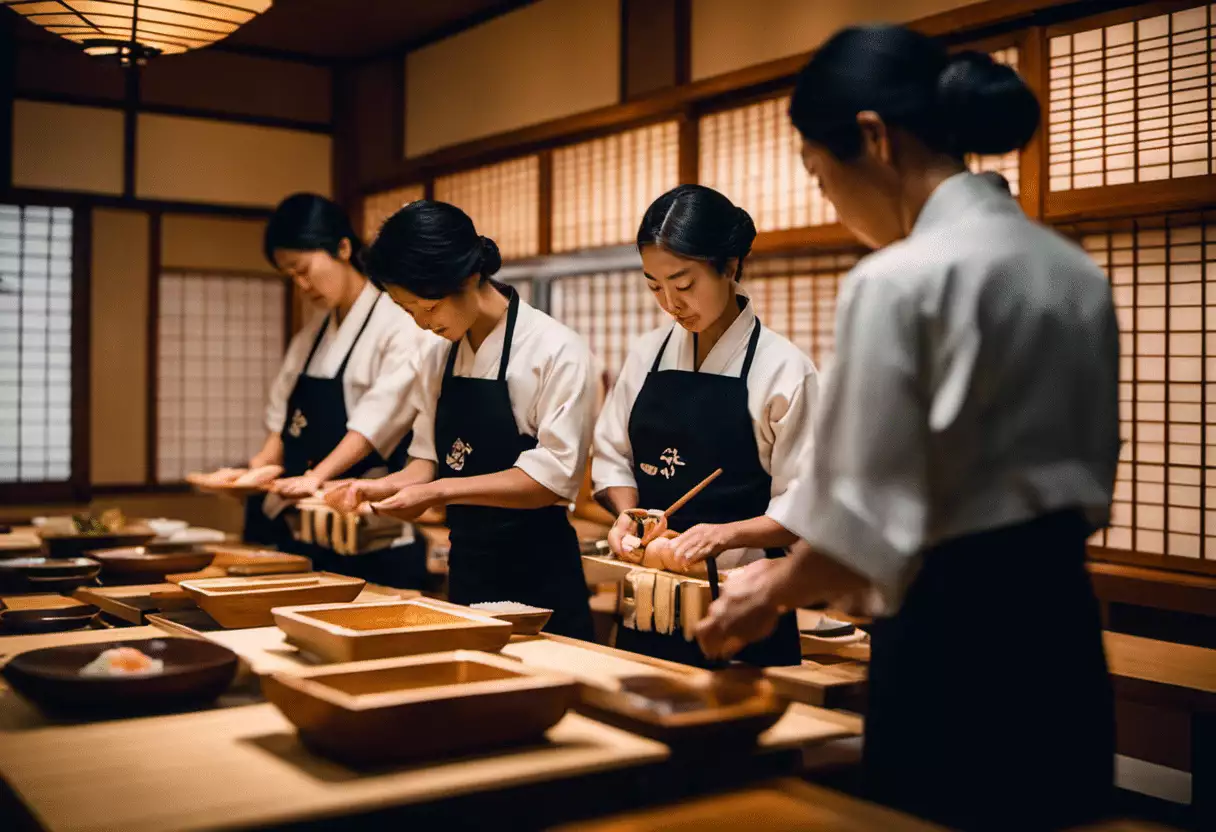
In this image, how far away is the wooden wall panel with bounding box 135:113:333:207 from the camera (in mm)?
8148

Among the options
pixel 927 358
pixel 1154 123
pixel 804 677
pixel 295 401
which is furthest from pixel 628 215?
pixel 927 358

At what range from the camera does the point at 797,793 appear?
62.7 inches

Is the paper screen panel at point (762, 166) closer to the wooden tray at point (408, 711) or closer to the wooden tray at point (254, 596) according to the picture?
the wooden tray at point (254, 596)

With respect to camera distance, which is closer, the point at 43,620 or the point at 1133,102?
the point at 43,620

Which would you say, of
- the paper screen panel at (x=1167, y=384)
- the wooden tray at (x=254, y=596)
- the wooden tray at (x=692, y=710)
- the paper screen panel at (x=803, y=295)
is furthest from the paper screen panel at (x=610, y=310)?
the wooden tray at (x=692, y=710)

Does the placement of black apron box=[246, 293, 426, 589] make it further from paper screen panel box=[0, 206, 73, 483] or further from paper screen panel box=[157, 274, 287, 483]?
paper screen panel box=[157, 274, 287, 483]

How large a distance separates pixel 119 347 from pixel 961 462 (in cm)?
775

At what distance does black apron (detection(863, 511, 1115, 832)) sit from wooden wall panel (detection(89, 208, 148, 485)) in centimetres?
758

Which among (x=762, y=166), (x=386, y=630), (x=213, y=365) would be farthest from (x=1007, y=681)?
(x=213, y=365)

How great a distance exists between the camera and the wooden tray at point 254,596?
253 cm

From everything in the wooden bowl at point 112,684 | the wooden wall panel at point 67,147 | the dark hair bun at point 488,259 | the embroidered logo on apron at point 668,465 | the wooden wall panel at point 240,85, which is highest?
the wooden wall panel at point 240,85

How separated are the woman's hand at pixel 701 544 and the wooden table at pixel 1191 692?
40.7 inches

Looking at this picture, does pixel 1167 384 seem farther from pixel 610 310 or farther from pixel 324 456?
pixel 610 310

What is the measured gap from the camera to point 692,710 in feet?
5.60
